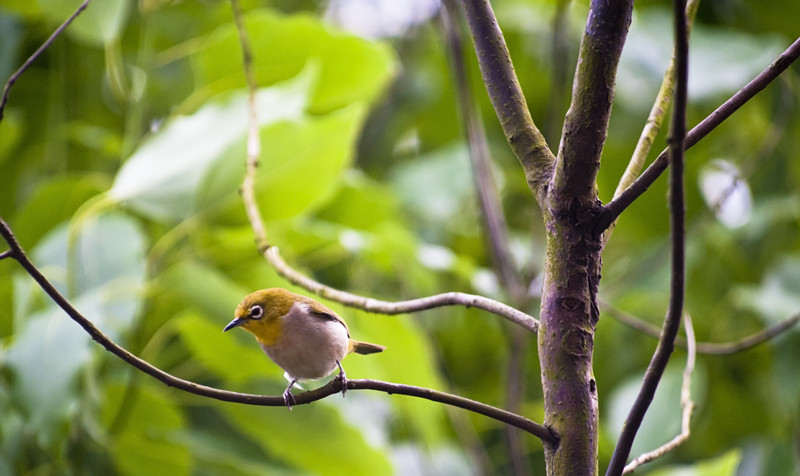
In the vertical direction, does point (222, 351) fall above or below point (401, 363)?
below

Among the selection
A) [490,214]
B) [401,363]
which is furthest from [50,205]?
[490,214]

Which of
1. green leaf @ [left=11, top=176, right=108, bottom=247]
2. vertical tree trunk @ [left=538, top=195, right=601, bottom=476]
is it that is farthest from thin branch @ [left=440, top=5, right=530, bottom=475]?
green leaf @ [left=11, top=176, right=108, bottom=247]

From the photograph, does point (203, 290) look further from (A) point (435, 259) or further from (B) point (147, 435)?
(A) point (435, 259)

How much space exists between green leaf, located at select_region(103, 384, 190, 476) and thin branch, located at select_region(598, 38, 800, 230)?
1083 millimetres

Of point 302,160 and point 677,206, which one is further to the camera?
point 302,160

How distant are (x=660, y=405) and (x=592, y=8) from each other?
1202mm

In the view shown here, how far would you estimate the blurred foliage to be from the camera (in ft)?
4.44

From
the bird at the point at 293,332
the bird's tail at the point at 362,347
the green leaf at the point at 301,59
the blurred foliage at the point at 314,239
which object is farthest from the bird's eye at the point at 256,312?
the green leaf at the point at 301,59

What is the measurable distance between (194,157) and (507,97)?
3.12ft

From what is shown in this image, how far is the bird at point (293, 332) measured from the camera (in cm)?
68

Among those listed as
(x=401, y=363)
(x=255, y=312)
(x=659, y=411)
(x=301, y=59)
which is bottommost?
(x=255, y=312)

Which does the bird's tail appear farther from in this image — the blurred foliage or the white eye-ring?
the blurred foliage

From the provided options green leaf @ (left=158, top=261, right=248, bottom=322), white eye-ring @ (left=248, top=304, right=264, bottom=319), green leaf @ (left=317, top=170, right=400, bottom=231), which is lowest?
white eye-ring @ (left=248, top=304, right=264, bottom=319)

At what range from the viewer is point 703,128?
50cm
